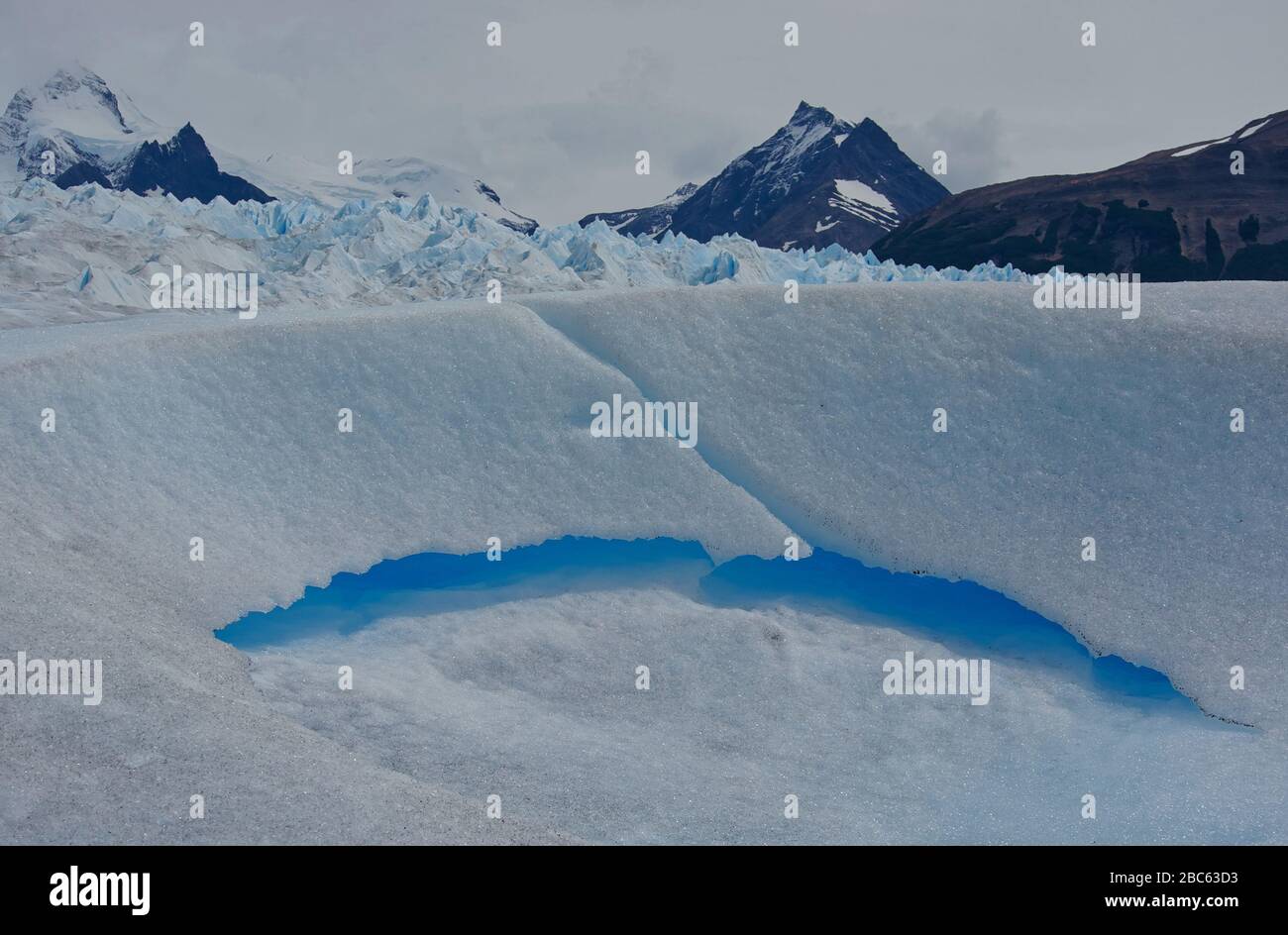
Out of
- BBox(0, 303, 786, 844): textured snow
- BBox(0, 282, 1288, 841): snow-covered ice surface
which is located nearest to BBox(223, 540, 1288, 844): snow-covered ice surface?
BBox(0, 282, 1288, 841): snow-covered ice surface

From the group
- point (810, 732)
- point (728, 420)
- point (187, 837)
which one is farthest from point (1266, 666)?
point (187, 837)

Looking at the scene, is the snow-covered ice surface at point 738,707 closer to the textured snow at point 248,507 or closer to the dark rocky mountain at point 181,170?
the textured snow at point 248,507

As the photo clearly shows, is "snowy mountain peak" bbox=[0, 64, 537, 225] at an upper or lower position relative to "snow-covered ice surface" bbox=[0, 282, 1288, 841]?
upper

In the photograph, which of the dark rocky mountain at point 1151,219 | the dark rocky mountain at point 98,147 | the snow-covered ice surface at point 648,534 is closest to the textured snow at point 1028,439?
the snow-covered ice surface at point 648,534

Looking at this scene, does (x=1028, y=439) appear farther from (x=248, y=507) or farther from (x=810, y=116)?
(x=810, y=116)

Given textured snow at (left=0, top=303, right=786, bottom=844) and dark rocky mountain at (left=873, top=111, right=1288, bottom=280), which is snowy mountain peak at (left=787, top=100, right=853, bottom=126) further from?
textured snow at (left=0, top=303, right=786, bottom=844)
